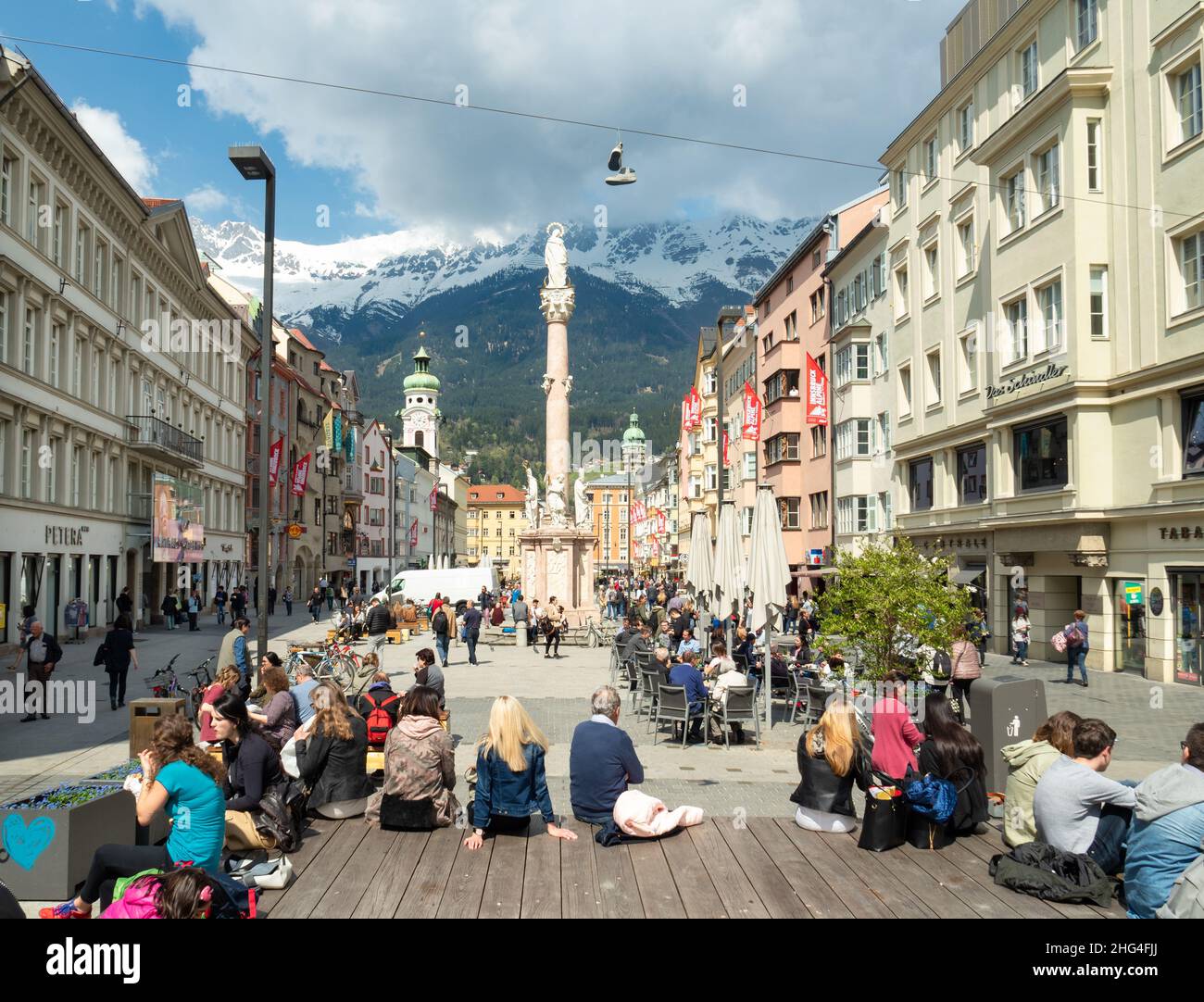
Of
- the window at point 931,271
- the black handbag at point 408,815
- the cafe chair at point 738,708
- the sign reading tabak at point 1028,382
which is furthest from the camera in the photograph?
the window at point 931,271

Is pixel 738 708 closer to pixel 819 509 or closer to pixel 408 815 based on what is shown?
pixel 408 815

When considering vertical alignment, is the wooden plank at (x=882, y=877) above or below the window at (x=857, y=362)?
below

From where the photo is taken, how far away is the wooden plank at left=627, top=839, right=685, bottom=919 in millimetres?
5934

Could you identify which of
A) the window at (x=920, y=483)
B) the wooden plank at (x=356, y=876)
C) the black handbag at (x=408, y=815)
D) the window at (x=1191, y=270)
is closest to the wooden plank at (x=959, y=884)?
the black handbag at (x=408, y=815)

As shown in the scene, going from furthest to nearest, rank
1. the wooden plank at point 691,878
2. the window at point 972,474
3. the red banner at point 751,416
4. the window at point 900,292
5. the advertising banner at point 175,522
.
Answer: the red banner at point 751,416, the advertising banner at point 175,522, the window at point 900,292, the window at point 972,474, the wooden plank at point 691,878

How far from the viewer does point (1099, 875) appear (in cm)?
620

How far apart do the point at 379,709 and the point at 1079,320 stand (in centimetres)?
1911

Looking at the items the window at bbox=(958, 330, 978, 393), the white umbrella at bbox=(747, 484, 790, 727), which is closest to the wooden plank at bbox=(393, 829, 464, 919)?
the white umbrella at bbox=(747, 484, 790, 727)

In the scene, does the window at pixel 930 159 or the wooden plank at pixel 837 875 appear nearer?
the wooden plank at pixel 837 875

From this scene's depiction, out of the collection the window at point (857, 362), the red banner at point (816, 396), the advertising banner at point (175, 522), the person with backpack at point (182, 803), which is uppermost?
the window at point (857, 362)

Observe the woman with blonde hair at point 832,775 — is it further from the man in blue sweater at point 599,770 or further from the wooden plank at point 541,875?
the wooden plank at point 541,875

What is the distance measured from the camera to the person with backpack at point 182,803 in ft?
20.4

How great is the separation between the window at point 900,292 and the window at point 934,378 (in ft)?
9.44

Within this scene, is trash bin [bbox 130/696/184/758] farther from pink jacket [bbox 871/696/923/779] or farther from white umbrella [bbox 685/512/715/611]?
white umbrella [bbox 685/512/715/611]
